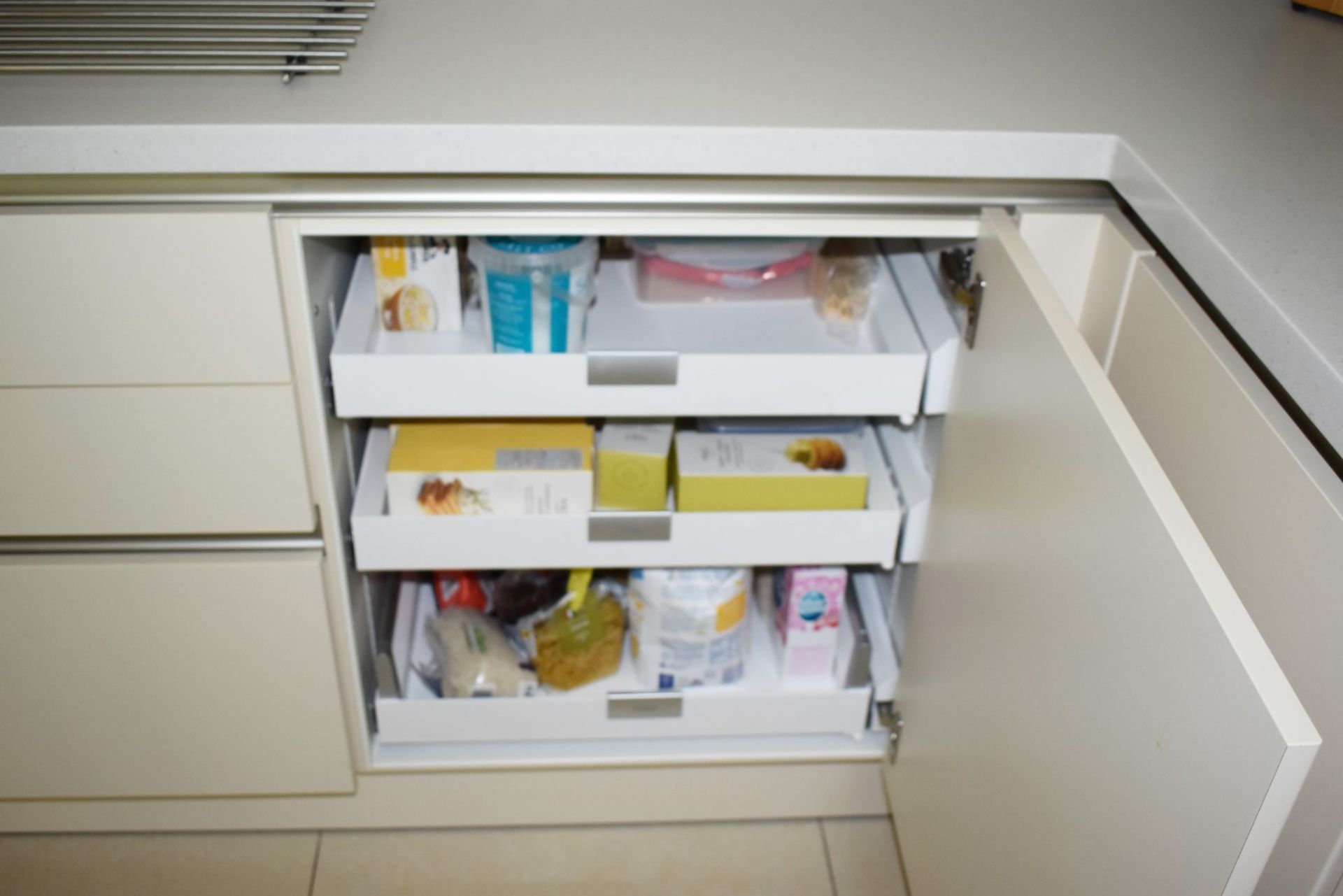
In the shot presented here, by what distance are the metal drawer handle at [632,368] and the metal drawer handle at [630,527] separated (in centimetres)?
15

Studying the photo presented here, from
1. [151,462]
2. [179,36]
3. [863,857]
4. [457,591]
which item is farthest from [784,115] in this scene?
[863,857]

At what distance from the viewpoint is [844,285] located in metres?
1.16

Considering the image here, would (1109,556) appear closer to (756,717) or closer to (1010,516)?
(1010,516)

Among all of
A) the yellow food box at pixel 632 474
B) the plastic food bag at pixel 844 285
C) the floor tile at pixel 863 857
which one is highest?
the plastic food bag at pixel 844 285

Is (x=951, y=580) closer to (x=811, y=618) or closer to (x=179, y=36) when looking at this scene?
(x=811, y=618)

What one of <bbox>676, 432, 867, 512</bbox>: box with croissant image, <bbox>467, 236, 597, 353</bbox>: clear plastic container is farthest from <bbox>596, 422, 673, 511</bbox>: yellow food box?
<bbox>467, 236, 597, 353</bbox>: clear plastic container

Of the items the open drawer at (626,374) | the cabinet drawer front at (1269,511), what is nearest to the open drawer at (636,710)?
the open drawer at (626,374)

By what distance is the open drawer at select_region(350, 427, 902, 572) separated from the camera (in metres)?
1.10

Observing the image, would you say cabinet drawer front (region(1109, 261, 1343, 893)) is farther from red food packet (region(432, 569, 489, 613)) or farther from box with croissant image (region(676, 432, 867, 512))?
red food packet (region(432, 569, 489, 613))

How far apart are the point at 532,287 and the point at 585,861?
28.3 inches

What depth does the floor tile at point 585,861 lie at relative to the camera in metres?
1.34

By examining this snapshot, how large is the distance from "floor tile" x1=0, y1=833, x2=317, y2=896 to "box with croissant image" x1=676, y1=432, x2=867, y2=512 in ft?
2.18

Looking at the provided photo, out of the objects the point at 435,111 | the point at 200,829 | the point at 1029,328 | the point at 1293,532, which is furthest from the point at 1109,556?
the point at 200,829

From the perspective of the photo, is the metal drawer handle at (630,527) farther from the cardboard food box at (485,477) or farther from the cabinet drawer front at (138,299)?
the cabinet drawer front at (138,299)
